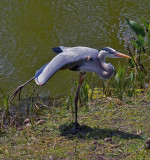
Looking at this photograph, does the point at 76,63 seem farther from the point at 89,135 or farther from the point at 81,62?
the point at 89,135

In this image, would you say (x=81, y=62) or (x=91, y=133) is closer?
(x=91, y=133)

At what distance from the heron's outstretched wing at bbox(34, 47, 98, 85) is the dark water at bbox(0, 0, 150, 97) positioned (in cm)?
202

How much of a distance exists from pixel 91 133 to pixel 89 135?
2.2 inches

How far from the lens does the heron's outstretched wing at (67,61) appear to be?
13.6 ft

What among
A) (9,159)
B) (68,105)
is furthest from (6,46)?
(9,159)

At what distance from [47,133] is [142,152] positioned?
1321 mm

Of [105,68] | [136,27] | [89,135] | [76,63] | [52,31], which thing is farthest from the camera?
[52,31]

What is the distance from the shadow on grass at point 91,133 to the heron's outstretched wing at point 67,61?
2.36ft

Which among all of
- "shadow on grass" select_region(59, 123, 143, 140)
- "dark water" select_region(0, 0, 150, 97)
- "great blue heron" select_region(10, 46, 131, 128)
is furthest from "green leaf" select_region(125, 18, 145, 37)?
"shadow on grass" select_region(59, 123, 143, 140)

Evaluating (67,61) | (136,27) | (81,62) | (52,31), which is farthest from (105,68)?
(52,31)

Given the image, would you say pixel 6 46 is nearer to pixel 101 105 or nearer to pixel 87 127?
pixel 101 105

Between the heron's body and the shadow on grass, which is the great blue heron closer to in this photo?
the heron's body

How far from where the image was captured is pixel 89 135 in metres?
4.11

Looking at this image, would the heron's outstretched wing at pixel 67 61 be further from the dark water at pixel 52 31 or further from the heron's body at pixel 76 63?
the dark water at pixel 52 31
